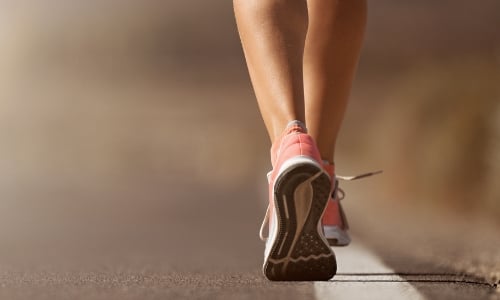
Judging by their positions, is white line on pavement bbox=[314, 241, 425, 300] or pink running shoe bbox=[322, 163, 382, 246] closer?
white line on pavement bbox=[314, 241, 425, 300]

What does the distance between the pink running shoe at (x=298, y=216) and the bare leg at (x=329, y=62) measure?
0.41m

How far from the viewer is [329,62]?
226cm

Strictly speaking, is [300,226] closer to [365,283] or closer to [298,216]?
[298,216]

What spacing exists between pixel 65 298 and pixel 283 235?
1.47 feet

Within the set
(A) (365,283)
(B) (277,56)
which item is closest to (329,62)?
(B) (277,56)

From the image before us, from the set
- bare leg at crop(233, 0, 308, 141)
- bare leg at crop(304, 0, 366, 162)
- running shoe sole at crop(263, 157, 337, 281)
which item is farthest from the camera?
bare leg at crop(304, 0, 366, 162)

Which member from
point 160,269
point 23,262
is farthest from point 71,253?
point 160,269

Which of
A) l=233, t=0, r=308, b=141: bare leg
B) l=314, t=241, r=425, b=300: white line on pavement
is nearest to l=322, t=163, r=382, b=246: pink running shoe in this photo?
l=314, t=241, r=425, b=300: white line on pavement

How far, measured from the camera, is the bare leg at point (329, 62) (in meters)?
2.23

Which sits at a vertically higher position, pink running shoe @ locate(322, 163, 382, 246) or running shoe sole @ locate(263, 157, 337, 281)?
running shoe sole @ locate(263, 157, 337, 281)

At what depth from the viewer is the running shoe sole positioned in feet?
5.63

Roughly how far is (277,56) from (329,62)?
13.8 inches

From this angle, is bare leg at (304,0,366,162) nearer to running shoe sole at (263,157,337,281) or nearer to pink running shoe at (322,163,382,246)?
pink running shoe at (322,163,382,246)

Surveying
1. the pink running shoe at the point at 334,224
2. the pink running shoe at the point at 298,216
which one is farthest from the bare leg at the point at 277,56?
the pink running shoe at the point at 334,224
